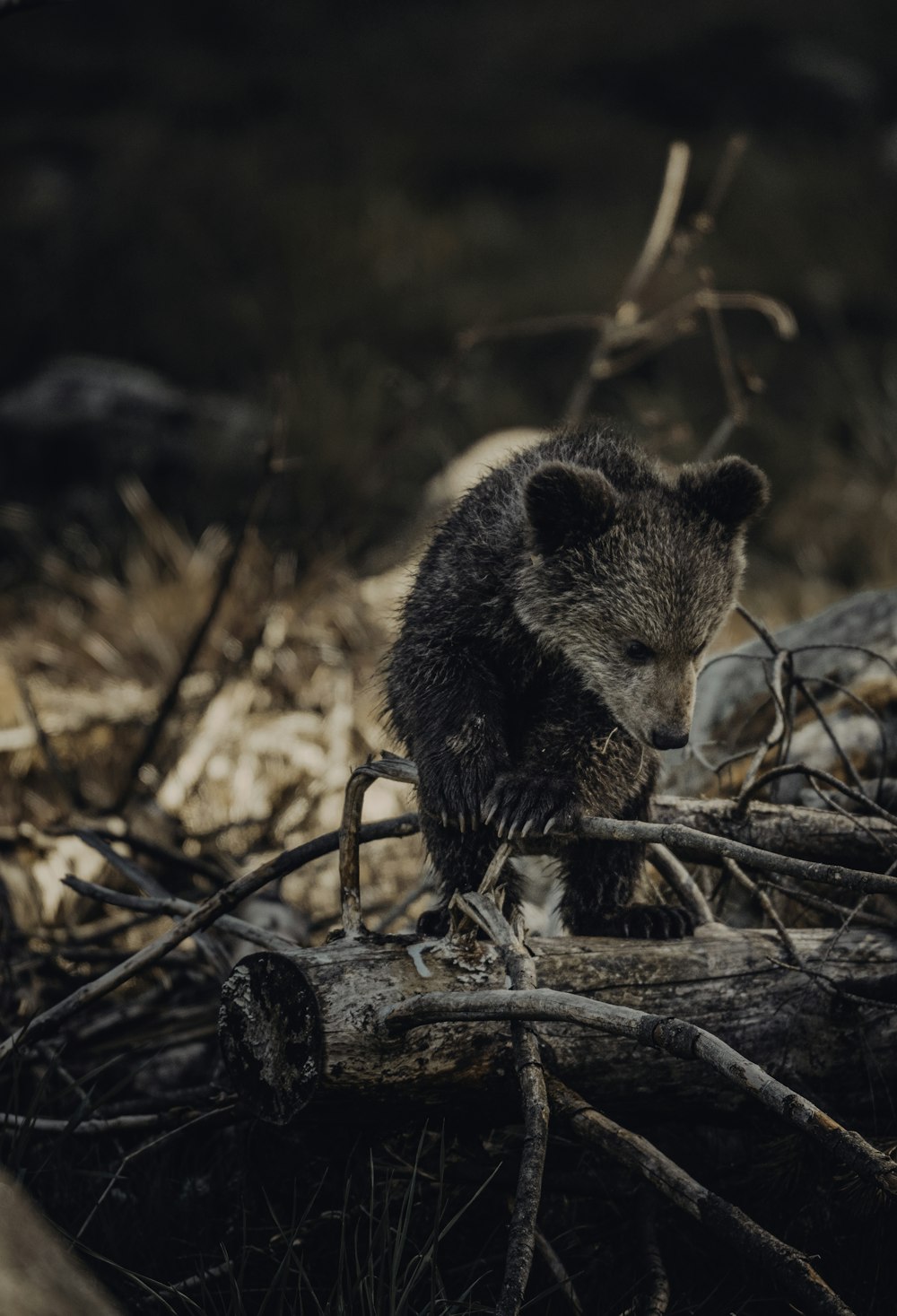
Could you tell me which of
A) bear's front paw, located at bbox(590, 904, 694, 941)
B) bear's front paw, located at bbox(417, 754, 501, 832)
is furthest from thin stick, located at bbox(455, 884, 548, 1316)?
bear's front paw, located at bbox(590, 904, 694, 941)

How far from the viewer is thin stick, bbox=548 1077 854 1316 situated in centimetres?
170

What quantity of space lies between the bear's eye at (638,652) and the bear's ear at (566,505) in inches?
10.5

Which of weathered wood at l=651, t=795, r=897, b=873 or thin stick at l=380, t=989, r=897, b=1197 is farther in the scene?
weathered wood at l=651, t=795, r=897, b=873

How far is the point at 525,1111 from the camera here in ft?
6.20

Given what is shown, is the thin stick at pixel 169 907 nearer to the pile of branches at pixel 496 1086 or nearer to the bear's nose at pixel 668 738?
the pile of branches at pixel 496 1086

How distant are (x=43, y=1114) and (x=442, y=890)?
3.48 ft

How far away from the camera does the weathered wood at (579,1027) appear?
2014 mm

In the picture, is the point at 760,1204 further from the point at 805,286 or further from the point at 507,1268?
the point at 805,286

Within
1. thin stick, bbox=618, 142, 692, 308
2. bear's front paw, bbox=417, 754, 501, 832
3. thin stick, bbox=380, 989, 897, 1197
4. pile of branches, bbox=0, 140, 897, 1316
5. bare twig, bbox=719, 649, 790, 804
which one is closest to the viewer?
thin stick, bbox=380, 989, 897, 1197

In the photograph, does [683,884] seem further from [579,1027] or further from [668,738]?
[579,1027]

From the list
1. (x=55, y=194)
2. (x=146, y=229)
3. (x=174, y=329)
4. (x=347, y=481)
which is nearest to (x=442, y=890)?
(x=347, y=481)

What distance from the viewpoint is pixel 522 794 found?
7.86ft

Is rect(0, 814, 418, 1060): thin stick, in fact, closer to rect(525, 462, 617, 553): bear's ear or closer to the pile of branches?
Answer: the pile of branches

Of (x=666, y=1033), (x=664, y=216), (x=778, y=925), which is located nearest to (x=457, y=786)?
(x=778, y=925)
